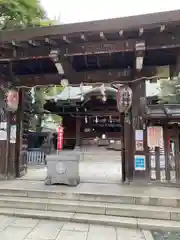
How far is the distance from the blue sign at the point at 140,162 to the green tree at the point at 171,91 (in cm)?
675

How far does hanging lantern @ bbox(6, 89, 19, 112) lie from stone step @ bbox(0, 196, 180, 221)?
9.05 ft

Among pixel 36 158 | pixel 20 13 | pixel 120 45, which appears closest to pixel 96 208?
pixel 120 45

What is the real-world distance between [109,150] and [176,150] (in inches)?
359

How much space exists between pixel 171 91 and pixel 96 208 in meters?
9.62

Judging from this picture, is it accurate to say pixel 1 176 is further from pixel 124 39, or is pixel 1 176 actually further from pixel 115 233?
pixel 124 39

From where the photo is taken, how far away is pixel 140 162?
6.34 meters

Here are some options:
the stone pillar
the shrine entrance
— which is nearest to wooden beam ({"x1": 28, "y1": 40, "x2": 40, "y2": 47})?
the shrine entrance

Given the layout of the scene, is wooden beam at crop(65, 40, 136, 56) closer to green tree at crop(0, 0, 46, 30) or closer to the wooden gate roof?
the wooden gate roof

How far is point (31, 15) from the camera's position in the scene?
7027mm

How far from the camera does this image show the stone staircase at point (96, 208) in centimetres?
454

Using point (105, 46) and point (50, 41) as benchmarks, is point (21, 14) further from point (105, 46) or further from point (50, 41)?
point (105, 46)

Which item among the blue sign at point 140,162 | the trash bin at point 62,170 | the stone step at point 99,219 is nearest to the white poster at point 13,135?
the trash bin at point 62,170

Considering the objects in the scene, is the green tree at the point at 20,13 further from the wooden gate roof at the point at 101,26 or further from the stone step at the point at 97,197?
the stone step at the point at 97,197

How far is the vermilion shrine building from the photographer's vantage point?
4.96 meters
